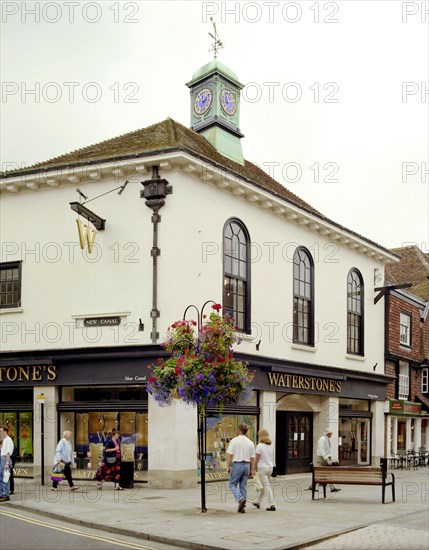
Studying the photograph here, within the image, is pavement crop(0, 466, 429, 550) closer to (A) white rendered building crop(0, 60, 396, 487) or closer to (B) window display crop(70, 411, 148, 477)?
(B) window display crop(70, 411, 148, 477)

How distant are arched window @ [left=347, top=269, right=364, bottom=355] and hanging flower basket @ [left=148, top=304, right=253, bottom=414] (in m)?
14.4

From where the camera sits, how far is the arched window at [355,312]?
29.1 m

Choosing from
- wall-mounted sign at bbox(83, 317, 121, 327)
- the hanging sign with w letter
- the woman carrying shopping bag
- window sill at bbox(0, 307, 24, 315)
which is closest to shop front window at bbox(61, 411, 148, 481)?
the woman carrying shopping bag

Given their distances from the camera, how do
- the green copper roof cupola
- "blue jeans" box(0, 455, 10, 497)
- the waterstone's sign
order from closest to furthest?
"blue jeans" box(0, 455, 10, 497) → the waterstone's sign → the green copper roof cupola

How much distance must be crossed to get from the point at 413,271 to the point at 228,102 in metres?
18.0

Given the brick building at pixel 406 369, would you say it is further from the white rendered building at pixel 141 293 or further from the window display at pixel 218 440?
the window display at pixel 218 440

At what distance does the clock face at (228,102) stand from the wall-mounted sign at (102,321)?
1078cm

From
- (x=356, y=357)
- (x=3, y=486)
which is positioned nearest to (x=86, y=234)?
(x=3, y=486)

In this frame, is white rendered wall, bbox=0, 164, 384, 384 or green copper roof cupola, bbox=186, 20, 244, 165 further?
green copper roof cupola, bbox=186, 20, 244, 165

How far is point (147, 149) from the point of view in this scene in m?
20.7

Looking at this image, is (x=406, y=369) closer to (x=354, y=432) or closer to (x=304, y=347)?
(x=354, y=432)

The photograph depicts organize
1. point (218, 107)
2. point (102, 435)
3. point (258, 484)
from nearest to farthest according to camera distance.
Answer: point (258, 484), point (102, 435), point (218, 107)

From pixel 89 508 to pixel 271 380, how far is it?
907 centimetres

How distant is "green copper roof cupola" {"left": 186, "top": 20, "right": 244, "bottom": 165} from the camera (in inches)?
1077
